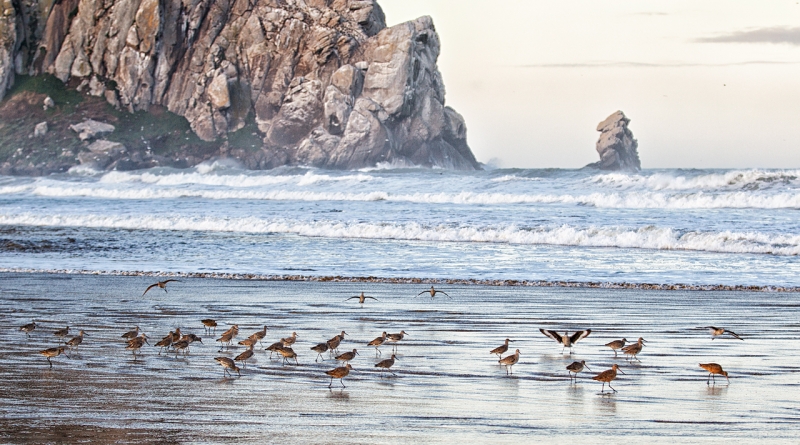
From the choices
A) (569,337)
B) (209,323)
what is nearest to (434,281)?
(209,323)

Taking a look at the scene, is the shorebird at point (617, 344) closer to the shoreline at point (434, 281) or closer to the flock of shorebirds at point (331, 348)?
the flock of shorebirds at point (331, 348)

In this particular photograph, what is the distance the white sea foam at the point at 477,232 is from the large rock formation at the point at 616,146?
7759 centimetres

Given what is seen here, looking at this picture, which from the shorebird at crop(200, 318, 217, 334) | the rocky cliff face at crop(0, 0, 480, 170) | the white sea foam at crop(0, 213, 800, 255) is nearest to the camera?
the shorebird at crop(200, 318, 217, 334)

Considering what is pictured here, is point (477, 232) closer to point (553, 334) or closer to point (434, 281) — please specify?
point (434, 281)

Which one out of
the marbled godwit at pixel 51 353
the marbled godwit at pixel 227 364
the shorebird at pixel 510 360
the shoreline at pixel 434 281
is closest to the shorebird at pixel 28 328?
the marbled godwit at pixel 51 353

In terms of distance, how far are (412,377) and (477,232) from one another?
16303 mm

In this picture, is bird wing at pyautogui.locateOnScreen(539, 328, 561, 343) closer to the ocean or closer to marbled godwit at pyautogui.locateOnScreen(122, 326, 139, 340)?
marbled godwit at pyautogui.locateOnScreen(122, 326, 139, 340)

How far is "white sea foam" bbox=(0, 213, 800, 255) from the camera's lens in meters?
21.2

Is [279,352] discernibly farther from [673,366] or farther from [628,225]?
[628,225]

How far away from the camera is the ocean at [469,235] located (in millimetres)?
17750

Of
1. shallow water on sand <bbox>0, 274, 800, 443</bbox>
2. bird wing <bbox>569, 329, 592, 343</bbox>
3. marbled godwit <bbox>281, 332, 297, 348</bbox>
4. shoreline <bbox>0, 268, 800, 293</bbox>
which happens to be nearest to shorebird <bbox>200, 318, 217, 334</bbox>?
shallow water on sand <bbox>0, 274, 800, 443</bbox>

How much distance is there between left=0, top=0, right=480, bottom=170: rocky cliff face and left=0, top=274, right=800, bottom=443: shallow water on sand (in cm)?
8438

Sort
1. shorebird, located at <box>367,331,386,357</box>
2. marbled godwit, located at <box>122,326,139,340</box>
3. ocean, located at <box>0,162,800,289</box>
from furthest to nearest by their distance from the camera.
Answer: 1. ocean, located at <box>0,162,800,289</box>
2. marbled godwit, located at <box>122,326,139,340</box>
3. shorebird, located at <box>367,331,386,357</box>

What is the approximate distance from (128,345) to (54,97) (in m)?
104
